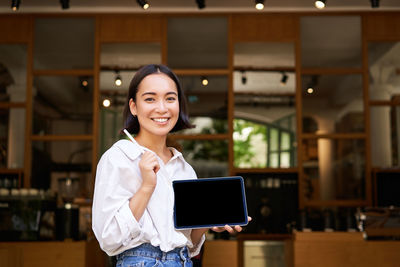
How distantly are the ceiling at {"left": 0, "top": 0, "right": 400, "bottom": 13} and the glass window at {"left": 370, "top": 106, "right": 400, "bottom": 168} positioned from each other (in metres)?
0.96

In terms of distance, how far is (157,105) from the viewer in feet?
4.89

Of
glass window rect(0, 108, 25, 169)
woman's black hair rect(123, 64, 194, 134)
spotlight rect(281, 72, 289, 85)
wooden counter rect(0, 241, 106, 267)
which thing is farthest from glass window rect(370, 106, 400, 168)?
woman's black hair rect(123, 64, 194, 134)

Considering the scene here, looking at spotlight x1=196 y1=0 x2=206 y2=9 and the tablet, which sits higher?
spotlight x1=196 y1=0 x2=206 y2=9

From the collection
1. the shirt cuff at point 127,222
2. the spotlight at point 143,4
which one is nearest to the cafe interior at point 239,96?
the spotlight at point 143,4

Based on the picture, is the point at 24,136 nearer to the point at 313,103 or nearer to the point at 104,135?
the point at 104,135

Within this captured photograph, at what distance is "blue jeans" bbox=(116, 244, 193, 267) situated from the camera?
1388 millimetres

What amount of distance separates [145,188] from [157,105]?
0.23 metres

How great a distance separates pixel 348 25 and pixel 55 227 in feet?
10.6

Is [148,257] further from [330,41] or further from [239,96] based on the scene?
[330,41]

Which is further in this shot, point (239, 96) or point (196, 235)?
point (239, 96)

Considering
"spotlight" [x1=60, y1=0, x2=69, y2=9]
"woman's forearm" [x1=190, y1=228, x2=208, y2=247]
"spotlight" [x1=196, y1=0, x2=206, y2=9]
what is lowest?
"woman's forearm" [x1=190, y1=228, x2=208, y2=247]

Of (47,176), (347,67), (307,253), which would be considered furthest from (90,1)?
(307,253)

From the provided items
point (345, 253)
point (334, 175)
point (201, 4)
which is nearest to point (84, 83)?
point (201, 4)

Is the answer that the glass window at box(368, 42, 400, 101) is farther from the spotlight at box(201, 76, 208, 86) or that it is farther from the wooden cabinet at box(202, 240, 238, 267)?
the wooden cabinet at box(202, 240, 238, 267)
